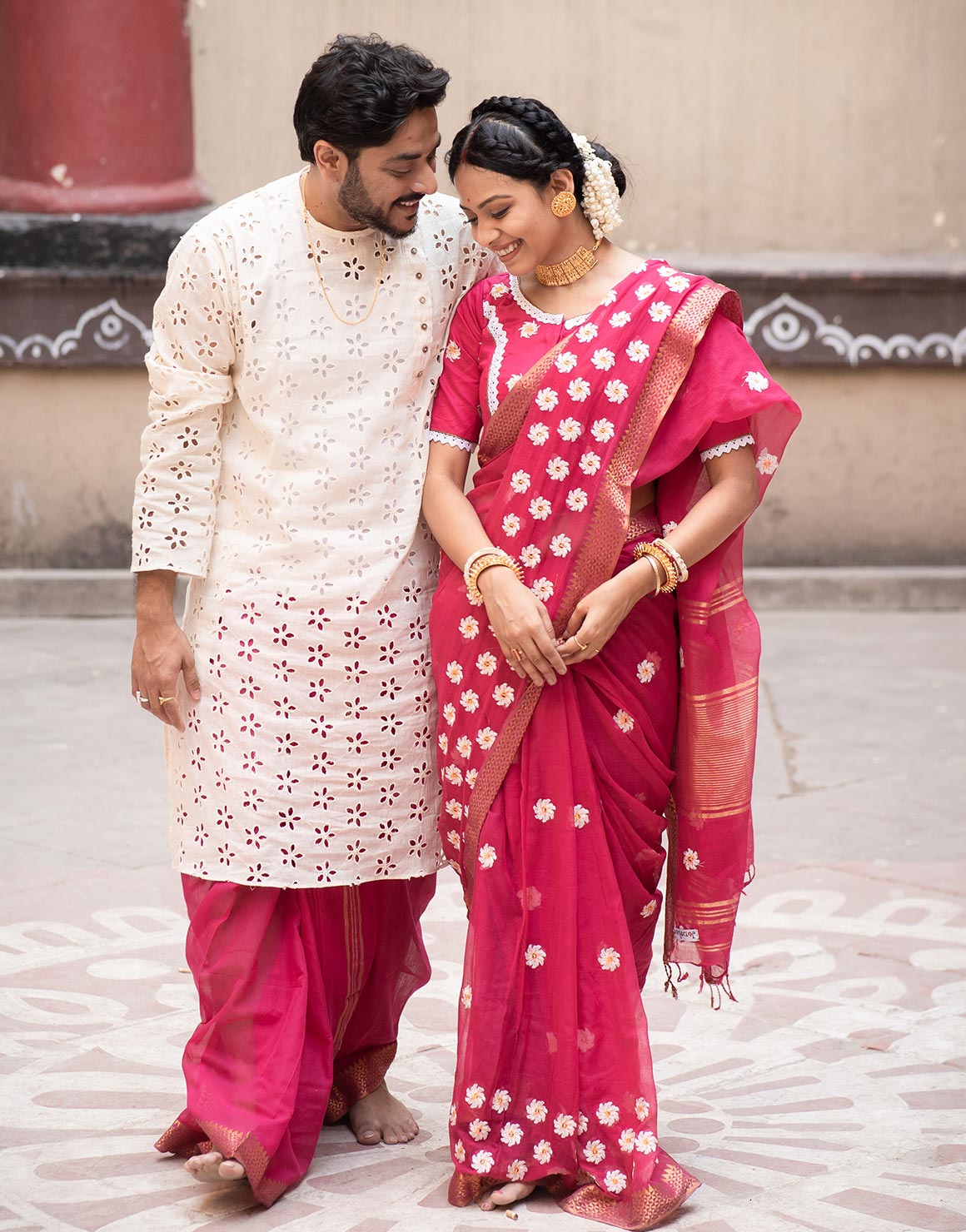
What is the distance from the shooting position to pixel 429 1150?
303 centimetres

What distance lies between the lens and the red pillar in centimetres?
727

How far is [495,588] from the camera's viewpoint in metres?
2.74

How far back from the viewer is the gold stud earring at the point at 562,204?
2.77m

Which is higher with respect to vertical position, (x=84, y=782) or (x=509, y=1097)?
(x=509, y=1097)

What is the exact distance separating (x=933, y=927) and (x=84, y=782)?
8.51 ft

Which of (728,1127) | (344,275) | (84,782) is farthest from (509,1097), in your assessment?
(84,782)

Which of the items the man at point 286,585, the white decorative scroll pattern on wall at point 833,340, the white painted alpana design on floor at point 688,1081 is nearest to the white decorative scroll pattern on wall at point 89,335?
the white decorative scroll pattern on wall at point 833,340

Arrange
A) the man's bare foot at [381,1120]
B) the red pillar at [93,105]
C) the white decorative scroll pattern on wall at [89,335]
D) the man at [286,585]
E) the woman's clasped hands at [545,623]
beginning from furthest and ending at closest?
the white decorative scroll pattern on wall at [89,335]
the red pillar at [93,105]
the man's bare foot at [381,1120]
the man at [286,585]
the woman's clasped hands at [545,623]

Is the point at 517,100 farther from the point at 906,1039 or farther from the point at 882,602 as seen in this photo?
the point at 882,602

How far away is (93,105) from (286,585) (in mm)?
5082

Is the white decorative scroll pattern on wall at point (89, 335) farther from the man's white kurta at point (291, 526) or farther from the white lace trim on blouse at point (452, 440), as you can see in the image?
the white lace trim on blouse at point (452, 440)

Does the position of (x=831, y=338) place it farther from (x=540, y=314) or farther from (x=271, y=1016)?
(x=271, y=1016)

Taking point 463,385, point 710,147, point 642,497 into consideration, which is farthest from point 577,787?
point 710,147

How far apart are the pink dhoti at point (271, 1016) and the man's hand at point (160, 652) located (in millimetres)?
330
